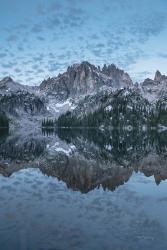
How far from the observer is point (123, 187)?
3900cm

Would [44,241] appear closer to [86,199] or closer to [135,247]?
[135,247]

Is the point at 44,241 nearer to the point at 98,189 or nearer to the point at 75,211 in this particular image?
the point at 75,211

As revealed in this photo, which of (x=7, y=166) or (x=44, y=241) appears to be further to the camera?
(x=7, y=166)

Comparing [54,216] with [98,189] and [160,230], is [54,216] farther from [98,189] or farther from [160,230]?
[98,189]

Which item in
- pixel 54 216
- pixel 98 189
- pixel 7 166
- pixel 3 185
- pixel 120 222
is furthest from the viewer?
pixel 7 166

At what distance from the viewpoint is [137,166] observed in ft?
189

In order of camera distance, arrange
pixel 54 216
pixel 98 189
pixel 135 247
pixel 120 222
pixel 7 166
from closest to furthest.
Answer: pixel 135 247
pixel 120 222
pixel 54 216
pixel 98 189
pixel 7 166

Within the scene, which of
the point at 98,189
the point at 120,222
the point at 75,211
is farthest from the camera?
the point at 98,189

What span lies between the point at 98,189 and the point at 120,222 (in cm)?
1263

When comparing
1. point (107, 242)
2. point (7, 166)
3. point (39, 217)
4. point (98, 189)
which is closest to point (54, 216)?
point (39, 217)

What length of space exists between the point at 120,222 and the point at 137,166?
108ft

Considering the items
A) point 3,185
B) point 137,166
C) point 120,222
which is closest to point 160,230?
point 120,222

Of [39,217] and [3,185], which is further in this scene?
[3,185]

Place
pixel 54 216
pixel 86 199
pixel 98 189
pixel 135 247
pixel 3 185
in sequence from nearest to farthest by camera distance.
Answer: pixel 135 247, pixel 54 216, pixel 86 199, pixel 98 189, pixel 3 185
